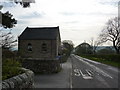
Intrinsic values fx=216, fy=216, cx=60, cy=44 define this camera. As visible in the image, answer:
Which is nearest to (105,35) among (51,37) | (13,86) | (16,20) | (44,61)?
(51,37)

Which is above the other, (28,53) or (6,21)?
(6,21)

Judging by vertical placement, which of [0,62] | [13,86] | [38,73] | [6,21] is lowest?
[38,73]

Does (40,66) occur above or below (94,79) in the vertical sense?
Answer: above

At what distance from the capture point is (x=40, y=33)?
47.0 meters

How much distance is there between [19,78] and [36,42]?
38.9 meters

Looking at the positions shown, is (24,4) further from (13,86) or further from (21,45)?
(21,45)

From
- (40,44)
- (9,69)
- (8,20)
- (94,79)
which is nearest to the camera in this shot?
(9,69)

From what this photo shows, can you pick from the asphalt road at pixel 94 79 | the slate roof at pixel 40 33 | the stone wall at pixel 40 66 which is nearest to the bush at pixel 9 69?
the asphalt road at pixel 94 79

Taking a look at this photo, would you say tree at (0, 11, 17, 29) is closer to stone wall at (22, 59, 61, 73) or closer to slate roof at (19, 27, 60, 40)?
stone wall at (22, 59, 61, 73)

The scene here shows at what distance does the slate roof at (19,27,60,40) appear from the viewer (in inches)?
1779

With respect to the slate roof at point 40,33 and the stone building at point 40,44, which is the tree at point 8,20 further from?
the slate roof at point 40,33

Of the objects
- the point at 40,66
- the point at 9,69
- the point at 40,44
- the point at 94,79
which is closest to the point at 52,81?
the point at 94,79

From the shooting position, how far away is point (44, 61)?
21250 mm

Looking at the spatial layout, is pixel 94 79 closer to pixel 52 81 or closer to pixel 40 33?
pixel 52 81
